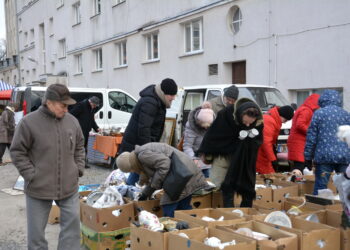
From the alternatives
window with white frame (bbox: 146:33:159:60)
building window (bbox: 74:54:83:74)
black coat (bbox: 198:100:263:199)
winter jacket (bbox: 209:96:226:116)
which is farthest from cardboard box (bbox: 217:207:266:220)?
building window (bbox: 74:54:83:74)

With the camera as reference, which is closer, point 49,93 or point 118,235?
point 49,93

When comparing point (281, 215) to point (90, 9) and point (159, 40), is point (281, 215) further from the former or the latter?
point (90, 9)

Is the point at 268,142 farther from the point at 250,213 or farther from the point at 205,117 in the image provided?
the point at 250,213

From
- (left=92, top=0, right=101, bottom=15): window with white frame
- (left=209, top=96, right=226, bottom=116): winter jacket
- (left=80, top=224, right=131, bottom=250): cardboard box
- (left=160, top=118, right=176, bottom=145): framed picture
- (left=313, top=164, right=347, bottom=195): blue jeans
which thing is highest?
(left=92, top=0, right=101, bottom=15): window with white frame

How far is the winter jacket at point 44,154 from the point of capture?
337 cm

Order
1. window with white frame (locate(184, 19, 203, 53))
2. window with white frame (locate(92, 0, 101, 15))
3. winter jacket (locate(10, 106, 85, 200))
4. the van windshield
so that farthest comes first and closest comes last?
1. window with white frame (locate(92, 0, 101, 15))
2. window with white frame (locate(184, 19, 203, 53))
3. the van windshield
4. winter jacket (locate(10, 106, 85, 200))

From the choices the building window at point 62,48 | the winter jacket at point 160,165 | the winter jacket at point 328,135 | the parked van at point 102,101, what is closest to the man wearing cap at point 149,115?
the winter jacket at point 160,165

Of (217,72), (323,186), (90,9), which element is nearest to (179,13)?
(217,72)

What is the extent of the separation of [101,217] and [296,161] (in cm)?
331

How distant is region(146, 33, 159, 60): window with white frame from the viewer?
16969 mm

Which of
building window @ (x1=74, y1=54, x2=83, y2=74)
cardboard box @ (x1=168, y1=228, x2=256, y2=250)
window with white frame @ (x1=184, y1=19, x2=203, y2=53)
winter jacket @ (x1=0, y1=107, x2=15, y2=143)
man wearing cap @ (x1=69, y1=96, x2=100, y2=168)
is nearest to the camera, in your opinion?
cardboard box @ (x1=168, y1=228, x2=256, y2=250)

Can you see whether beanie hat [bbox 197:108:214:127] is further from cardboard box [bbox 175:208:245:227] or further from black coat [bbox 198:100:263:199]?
cardboard box [bbox 175:208:245:227]

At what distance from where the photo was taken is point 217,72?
1343 centimetres

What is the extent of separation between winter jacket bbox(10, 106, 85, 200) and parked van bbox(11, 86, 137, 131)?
26.3 feet
